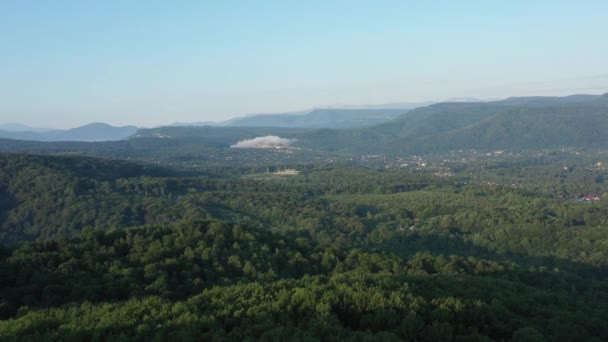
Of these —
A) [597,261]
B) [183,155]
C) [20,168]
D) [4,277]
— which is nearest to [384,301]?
[4,277]

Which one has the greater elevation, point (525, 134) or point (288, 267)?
point (288, 267)

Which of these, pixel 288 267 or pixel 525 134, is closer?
pixel 288 267

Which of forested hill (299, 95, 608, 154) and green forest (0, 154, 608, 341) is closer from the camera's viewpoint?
A: green forest (0, 154, 608, 341)

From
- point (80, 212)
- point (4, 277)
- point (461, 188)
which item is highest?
point (4, 277)

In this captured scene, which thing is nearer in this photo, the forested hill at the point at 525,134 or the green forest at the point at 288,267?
the green forest at the point at 288,267

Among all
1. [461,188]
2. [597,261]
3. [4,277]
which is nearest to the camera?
[4,277]

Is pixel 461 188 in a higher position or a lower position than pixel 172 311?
lower

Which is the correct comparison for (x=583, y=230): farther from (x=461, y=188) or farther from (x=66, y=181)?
(x=66, y=181)

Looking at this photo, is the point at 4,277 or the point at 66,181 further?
the point at 66,181
